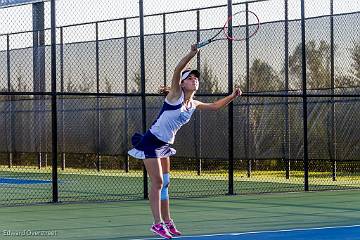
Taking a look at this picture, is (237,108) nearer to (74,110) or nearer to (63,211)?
(74,110)

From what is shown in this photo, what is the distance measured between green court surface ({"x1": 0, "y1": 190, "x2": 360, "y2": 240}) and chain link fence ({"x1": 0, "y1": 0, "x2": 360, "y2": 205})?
2503 millimetres

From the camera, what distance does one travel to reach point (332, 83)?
66.3ft

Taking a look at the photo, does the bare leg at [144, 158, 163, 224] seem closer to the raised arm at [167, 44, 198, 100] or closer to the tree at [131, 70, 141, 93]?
Answer: the raised arm at [167, 44, 198, 100]

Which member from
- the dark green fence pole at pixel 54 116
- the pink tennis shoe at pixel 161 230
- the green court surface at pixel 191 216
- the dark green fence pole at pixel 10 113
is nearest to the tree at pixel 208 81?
the dark green fence pole at pixel 10 113

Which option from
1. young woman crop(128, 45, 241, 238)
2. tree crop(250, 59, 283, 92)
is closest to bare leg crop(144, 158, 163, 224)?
young woman crop(128, 45, 241, 238)

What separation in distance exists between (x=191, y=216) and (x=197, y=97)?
27.9 feet

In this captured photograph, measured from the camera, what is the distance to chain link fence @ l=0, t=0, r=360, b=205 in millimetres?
19203

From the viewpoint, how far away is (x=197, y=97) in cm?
2002

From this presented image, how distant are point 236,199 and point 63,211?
10.3ft

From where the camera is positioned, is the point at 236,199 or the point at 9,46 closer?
the point at 236,199

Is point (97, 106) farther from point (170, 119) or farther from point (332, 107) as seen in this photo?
point (170, 119)

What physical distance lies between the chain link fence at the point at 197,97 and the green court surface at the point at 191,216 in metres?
2.50

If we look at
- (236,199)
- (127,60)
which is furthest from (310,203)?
(127,60)

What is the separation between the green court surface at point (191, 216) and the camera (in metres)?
10.0
